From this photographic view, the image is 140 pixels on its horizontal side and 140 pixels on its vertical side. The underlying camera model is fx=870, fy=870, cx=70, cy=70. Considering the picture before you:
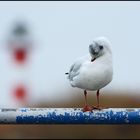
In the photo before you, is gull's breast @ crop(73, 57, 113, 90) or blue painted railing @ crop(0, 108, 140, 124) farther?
gull's breast @ crop(73, 57, 113, 90)

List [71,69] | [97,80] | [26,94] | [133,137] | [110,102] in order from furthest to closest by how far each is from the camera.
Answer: [26,94] < [110,102] < [133,137] < [71,69] < [97,80]

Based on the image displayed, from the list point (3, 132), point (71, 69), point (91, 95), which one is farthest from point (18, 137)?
point (71, 69)

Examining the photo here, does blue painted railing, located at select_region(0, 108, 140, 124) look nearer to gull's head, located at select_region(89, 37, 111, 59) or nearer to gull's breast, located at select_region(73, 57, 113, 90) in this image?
gull's breast, located at select_region(73, 57, 113, 90)

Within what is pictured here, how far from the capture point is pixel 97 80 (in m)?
5.41

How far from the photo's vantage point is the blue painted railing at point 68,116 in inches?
197

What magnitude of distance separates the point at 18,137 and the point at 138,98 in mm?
2559

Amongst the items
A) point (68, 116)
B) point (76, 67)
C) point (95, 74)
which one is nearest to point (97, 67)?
point (95, 74)

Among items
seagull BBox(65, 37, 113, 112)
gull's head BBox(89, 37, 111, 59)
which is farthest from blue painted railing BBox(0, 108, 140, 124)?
gull's head BBox(89, 37, 111, 59)

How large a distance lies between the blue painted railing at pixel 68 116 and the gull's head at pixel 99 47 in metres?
0.51

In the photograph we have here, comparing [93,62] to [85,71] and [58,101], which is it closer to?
[85,71]

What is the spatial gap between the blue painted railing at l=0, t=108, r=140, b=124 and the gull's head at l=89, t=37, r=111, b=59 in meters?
0.51

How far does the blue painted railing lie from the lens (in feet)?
16.4

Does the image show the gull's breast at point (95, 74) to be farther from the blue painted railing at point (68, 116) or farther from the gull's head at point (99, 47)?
the blue painted railing at point (68, 116)

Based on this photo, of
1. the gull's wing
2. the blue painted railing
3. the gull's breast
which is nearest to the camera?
the blue painted railing
